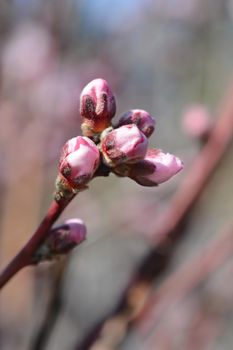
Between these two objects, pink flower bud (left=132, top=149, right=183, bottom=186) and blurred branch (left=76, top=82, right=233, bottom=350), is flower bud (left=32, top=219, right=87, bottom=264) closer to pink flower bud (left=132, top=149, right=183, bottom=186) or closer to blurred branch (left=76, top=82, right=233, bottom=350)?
pink flower bud (left=132, top=149, right=183, bottom=186)

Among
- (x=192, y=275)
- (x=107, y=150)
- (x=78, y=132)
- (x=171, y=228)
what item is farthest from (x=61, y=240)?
(x=78, y=132)

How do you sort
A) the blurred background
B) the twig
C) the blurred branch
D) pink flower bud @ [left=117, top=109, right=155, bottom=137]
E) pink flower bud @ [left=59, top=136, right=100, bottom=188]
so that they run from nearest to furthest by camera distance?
pink flower bud @ [left=59, top=136, right=100, bottom=188]
pink flower bud @ [left=117, top=109, right=155, bottom=137]
the blurred branch
the twig
the blurred background

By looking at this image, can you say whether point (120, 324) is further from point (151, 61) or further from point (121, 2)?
point (151, 61)

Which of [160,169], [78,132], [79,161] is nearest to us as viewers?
[79,161]

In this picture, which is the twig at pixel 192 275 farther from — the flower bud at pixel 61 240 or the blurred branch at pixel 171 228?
the flower bud at pixel 61 240

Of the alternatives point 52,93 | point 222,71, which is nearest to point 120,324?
point 52,93

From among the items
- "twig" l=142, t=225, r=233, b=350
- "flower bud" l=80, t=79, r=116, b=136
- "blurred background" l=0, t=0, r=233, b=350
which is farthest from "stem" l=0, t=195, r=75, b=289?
"twig" l=142, t=225, r=233, b=350

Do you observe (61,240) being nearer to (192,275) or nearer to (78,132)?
(192,275)
